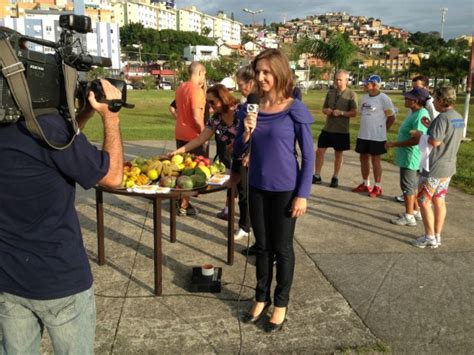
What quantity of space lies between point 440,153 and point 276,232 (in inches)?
94.6

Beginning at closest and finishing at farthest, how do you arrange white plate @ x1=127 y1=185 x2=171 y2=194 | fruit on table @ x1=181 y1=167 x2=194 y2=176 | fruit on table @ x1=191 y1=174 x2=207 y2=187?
white plate @ x1=127 y1=185 x2=171 y2=194
fruit on table @ x1=191 y1=174 x2=207 y2=187
fruit on table @ x1=181 y1=167 x2=194 y2=176

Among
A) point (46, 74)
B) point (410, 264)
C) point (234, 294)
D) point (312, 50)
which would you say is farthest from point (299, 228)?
point (312, 50)

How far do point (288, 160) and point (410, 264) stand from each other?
217 cm

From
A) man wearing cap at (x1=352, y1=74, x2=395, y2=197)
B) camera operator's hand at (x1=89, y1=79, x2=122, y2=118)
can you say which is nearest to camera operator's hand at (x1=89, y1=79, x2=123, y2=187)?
camera operator's hand at (x1=89, y1=79, x2=122, y2=118)

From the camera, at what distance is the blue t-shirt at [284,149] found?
10.1ft

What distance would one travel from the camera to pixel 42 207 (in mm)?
1722

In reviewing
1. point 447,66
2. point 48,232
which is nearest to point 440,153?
point 48,232

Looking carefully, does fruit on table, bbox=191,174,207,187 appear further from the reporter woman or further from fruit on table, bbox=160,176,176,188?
the reporter woman

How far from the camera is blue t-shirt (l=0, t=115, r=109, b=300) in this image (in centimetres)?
162

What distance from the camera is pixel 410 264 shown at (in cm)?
447

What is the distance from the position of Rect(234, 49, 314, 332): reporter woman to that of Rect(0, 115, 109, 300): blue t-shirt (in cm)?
152

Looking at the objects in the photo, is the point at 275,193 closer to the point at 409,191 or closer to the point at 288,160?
the point at 288,160

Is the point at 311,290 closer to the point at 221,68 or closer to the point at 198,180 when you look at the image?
the point at 198,180

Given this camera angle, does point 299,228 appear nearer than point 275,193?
No
